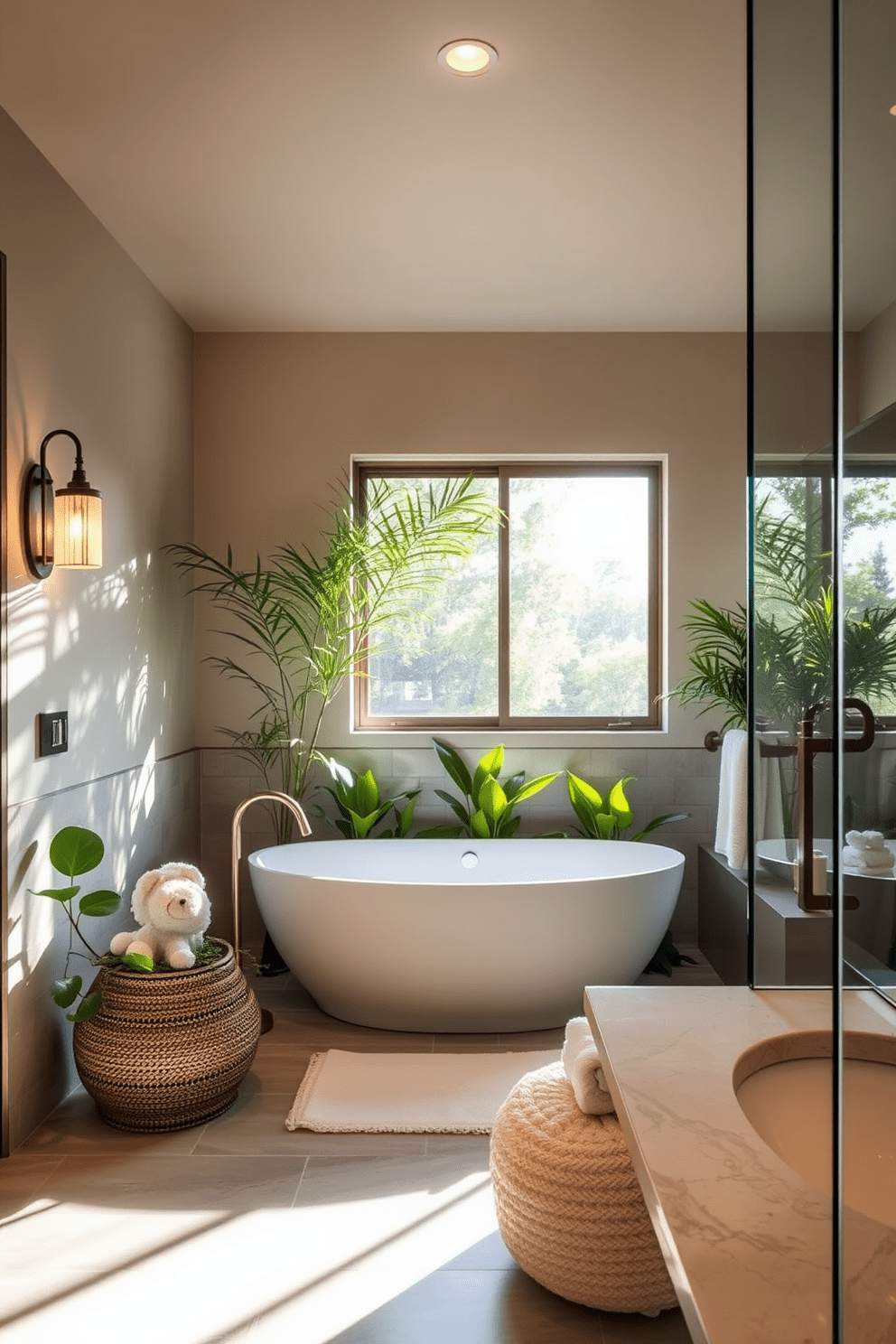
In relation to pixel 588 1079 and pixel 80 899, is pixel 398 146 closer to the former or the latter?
pixel 80 899

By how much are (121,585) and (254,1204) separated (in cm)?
201

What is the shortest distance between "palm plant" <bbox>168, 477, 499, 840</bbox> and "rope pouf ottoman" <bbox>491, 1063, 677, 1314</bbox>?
7.58ft

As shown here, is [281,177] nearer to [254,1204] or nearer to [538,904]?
[538,904]

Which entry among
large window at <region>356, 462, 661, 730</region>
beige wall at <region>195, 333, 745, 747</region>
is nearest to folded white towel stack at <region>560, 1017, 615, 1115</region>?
beige wall at <region>195, 333, 745, 747</region>

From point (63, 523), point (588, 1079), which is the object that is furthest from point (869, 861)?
point (63, 523)

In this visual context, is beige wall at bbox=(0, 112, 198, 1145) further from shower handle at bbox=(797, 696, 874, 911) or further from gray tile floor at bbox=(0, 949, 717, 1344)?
shower handle at bbox=(797, 696, 874, 911)

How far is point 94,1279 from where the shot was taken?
2.13m

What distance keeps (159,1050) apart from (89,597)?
4.49ft

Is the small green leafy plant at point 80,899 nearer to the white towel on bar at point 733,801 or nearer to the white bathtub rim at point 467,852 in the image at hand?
the white bathtub rim at point 467,852

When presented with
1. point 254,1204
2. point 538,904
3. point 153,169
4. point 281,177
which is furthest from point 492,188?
point 254,1204

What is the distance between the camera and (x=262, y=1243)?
88.8 inches

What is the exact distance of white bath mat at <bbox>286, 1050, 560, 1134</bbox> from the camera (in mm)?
2807

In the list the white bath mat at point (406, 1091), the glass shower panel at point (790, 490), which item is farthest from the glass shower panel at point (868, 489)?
the white bath mat at point (406, 1091)

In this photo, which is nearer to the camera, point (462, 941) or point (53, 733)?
point (53, 733)
